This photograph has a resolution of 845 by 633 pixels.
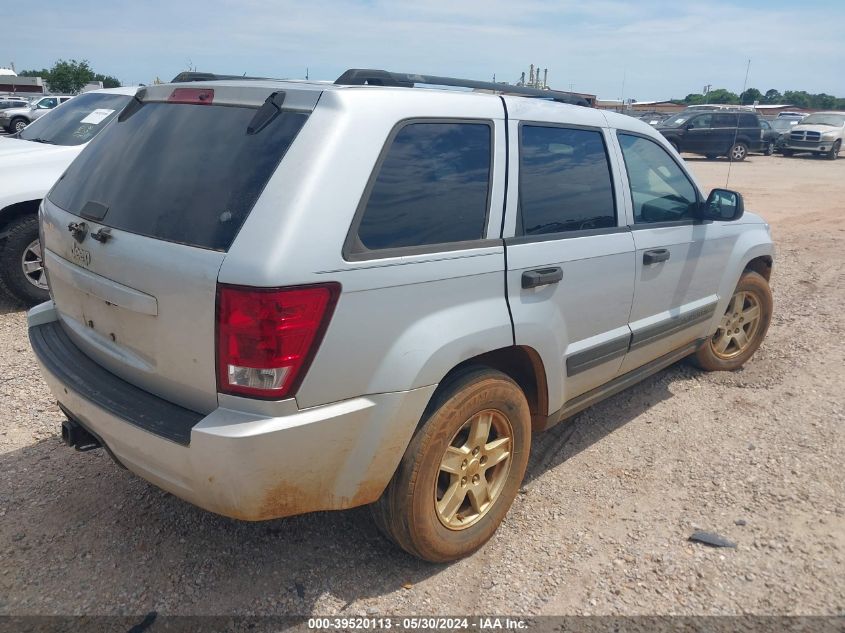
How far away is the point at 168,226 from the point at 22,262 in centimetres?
413

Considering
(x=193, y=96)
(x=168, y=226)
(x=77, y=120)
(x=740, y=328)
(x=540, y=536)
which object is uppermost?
(x=193, y=96)

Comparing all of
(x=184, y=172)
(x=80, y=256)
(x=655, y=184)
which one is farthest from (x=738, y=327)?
(x=80, y=256)

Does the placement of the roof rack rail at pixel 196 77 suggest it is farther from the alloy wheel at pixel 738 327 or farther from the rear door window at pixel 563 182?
the alloy wheel at pixel 738 327

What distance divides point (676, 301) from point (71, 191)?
323 centimetres

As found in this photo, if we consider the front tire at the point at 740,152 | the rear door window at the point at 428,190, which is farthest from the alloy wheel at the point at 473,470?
the front tire at the point at 740,152

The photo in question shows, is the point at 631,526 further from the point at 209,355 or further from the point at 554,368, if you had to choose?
the point at 209,355

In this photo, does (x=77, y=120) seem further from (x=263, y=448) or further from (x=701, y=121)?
(x=701, y=121)

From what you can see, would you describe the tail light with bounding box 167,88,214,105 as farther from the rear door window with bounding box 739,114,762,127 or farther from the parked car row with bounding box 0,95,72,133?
the parked car row with bounding box 0,95,72,133

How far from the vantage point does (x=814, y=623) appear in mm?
2525

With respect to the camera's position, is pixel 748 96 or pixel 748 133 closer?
pixel 748 96

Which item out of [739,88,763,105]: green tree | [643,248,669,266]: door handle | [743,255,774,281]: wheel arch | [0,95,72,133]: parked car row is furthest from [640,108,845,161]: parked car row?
[0,95,72,133]: parked car row

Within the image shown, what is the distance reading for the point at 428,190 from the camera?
252cm

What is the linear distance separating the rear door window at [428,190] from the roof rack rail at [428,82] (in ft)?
1.15

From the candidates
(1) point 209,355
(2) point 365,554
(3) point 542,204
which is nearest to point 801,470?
(3) point 542,204
